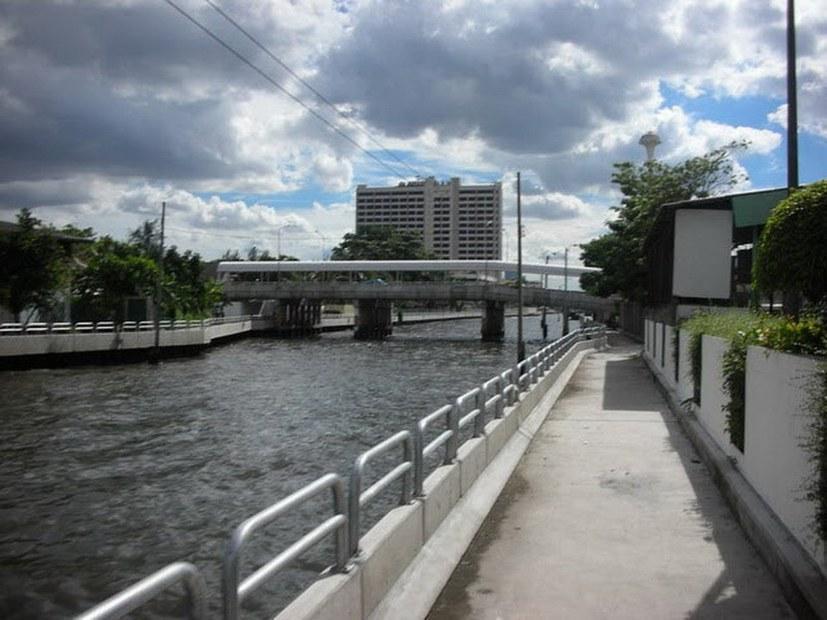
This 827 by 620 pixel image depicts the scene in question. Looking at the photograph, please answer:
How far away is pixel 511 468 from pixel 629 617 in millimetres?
5432

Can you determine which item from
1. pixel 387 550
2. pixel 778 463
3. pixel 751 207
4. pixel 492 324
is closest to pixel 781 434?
pixel 778 463

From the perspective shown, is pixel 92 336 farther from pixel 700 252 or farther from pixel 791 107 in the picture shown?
pixel 791 107

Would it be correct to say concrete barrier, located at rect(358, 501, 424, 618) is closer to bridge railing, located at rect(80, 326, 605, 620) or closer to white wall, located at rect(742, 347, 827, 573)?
bridge railing, located at rect(80, 326, 605, 620)

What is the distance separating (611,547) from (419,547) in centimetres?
181

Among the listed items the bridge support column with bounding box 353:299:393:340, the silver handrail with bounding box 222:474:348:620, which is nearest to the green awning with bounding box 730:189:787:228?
the silver handrail with bounding box 222:474:348:620

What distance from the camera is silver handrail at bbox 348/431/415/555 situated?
5.47 m

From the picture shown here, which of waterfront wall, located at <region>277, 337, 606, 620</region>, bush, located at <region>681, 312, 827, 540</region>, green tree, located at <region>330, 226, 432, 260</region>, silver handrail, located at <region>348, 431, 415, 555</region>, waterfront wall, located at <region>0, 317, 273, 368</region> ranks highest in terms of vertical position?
green tree, located at <region>330, 226, 432, 260</region>

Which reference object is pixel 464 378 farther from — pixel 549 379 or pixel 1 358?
pixel 1 358

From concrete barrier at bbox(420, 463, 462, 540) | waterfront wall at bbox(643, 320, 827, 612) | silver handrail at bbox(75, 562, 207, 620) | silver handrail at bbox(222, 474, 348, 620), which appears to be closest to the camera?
silver handrail at bbox(75, 562, 207, 620)

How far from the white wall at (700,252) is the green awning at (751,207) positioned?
10.7 ft

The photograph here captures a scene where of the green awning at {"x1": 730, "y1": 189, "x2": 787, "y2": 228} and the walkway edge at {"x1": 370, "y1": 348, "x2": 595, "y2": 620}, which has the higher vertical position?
the green awning at {"x1": 730, "y1": 189, "x2": 787, "y2": 228}

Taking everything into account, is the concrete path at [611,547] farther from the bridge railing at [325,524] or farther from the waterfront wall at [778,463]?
the bridge railing at [325,524]

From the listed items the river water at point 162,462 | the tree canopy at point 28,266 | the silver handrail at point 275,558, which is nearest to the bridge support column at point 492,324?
the river water at point 162,462

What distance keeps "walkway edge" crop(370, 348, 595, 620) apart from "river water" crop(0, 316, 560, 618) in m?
2.83
